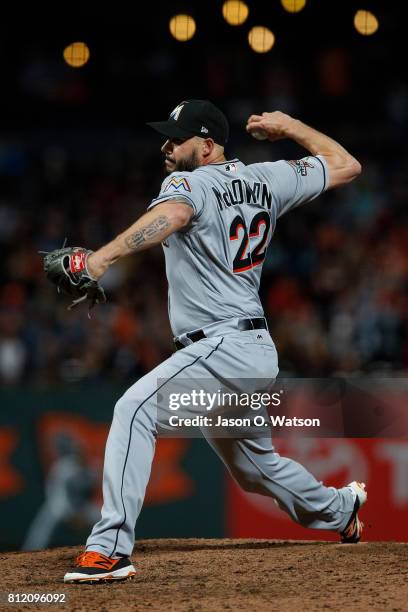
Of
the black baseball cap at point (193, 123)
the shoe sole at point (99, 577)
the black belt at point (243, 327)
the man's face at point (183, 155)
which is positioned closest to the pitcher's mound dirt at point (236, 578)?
the shoe sole at point (99, 577)

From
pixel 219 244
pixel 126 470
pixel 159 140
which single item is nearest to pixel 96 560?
pixel 126 470

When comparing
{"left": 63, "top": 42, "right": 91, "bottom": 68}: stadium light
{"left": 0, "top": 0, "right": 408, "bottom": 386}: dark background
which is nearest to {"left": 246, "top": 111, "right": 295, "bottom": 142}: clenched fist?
{"left": 63, "top": 42, "right": 91, "bottom": 68}: stadium light

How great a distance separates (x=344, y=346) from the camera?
8.80 m

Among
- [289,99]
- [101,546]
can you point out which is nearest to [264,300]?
[289,99]

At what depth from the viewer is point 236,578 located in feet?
14.0

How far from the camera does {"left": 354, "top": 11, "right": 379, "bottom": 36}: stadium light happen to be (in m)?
7.39

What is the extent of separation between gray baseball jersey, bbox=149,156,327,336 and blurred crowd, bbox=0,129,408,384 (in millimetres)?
2958

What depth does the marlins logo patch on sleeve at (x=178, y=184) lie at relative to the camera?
4.21 meters

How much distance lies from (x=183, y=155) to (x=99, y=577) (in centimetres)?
184

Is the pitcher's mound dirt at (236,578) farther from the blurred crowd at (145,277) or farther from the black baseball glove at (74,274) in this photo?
the blurred crowd at (145,277)

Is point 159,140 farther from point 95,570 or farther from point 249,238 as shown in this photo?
point 95,570

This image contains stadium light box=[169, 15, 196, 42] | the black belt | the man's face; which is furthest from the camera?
stadium light box=[169, 15, 196, 42]

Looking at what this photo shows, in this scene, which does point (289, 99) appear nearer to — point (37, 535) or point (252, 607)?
point (37, 535)

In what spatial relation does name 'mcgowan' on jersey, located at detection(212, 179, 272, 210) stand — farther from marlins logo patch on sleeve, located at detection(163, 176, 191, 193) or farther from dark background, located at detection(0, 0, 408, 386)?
dark background, located at detection(0, 0, 408, 386)
